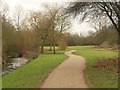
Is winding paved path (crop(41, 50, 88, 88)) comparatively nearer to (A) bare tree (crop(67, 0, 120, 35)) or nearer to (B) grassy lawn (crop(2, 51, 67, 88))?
(B) grassy lawn (crop(2, 51, 67, 88))

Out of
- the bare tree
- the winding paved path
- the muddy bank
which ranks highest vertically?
the bare tree

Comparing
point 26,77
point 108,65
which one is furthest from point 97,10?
point 26,77

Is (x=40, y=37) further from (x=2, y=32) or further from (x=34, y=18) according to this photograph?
(x=2, y=32)

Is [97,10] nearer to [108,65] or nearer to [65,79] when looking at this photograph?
[108,65]

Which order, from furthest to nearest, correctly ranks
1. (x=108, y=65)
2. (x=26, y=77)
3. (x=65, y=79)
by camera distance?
(x=108, y=65)
(x=26, y=77)
(x=65, y=79)

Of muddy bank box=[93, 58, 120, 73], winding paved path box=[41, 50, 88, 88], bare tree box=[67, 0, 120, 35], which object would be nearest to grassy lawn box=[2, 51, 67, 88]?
winding paved path box=[41, 50, 88, 88]

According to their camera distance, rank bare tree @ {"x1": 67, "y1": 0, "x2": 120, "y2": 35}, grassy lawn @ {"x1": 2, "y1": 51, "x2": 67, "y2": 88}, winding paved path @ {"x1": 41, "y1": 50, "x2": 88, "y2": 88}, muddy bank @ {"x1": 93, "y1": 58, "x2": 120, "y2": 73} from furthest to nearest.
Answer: bare tree @ {"x1": 67, "y1": 0, "x2": 120, "y2": 35}
muddy bank @ {"x1": 93, "y1": 58, "x2": 120, "y2": 73}
grassy lawn @ {"x1": 2, "y1": 51, "x2": 67, "y2": 88}
winding paved path @ {"x1": 41, "y1": 50, "x2": 88, "y2": 88}

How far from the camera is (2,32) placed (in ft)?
120

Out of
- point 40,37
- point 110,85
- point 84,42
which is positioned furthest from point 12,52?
point 84,42

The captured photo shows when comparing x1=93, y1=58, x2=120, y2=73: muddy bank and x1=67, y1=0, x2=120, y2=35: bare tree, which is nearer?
x1=93, y1=58, x2=120, y2=73: muddy bank

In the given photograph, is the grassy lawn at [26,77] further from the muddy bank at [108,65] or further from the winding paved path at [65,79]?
the muddy bank at [108,65]

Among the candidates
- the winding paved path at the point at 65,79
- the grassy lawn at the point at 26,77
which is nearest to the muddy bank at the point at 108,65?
the winding paved path at the point at 65,79

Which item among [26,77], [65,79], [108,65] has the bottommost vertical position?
[26,77]

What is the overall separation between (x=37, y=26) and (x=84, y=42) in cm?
2664
